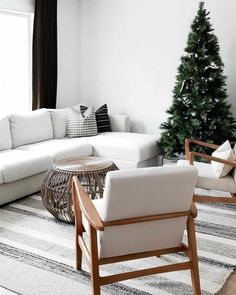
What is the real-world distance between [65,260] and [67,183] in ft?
2.35

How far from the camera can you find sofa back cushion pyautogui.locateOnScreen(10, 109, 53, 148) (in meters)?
4.40

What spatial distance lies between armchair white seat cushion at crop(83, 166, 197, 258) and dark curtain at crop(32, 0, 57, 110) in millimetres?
3474

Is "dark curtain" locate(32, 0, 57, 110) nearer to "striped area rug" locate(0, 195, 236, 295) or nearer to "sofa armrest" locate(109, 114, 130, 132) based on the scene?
"sofa armrest" locate(109, 114, 130, 132)

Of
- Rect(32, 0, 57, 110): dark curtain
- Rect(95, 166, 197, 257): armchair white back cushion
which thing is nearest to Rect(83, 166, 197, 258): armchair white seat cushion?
Rect(95, 166, 197, 257): armchair white back cushion

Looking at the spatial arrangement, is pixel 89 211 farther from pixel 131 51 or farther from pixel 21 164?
pixel 131 51

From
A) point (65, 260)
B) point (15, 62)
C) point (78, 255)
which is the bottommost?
point (65, 260)

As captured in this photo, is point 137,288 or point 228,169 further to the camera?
point 228,169

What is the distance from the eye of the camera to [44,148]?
14.0ft

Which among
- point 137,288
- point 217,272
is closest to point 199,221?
point 217,272

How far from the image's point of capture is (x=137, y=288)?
7.48 feet

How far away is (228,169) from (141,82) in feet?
7.99

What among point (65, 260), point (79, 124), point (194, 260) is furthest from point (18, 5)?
point (194, 260)

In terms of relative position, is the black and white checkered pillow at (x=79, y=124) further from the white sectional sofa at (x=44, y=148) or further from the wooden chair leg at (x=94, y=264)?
the wooden chair leg at (x=94, y=264)

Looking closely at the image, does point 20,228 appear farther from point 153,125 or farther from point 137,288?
point 153,125
